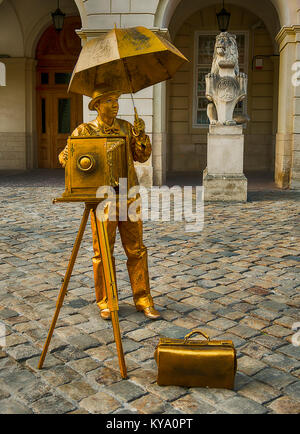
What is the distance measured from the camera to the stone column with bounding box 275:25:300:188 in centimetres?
1188

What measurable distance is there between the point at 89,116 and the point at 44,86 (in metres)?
5.79

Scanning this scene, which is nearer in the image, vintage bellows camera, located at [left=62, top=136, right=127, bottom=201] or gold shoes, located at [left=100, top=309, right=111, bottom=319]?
vintage bellows camera, located at [left=62, top=136, right=127, bottom=201]

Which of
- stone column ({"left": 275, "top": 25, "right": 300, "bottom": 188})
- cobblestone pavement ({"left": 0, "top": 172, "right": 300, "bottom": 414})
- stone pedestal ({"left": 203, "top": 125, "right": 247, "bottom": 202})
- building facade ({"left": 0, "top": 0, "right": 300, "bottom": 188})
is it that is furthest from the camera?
building facade ({"left": 0, "top": 0, "right": 300, "bottom": 188})

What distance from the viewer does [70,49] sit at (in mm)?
17094

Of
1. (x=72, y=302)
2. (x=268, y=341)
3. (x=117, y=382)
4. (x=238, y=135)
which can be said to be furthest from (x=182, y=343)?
(x=238, y=135)

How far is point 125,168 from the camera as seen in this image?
3.77 metres

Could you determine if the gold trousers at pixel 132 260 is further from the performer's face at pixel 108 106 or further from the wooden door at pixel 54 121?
the wooden door at pixel 54 121

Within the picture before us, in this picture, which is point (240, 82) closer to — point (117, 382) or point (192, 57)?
point (192, 57)

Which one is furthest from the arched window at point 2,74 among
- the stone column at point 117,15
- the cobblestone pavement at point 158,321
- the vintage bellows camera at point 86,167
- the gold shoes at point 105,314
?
the vintage bellows camera at point 86,167

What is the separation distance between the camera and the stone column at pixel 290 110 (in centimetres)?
1188

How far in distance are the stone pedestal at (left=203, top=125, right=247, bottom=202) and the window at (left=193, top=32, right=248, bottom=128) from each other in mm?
6759

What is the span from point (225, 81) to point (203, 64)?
7.06 meters

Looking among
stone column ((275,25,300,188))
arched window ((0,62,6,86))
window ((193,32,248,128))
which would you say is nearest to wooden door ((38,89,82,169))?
arched window ((0,62,6,86))

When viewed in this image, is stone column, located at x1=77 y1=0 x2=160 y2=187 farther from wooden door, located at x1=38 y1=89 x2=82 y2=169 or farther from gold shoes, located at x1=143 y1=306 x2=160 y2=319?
gold shoes, located at x1=143 y1=306 x2=160 y2=319
